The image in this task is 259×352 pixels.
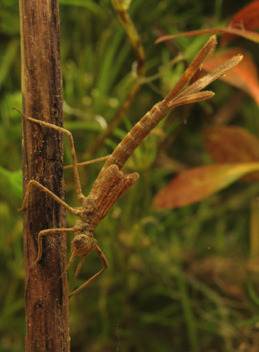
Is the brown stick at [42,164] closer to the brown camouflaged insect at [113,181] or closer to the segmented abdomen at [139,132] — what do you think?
the brown camouflaged insect at [113,181]

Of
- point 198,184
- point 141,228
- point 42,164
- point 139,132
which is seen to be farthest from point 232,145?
point 42,164

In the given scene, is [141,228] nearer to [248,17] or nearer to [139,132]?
[139,132]

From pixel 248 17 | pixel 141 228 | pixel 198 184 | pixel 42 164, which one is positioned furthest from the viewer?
pixel 141 228

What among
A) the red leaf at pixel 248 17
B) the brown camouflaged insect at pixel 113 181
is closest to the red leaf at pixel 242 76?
the red leaf at pixel 248 17

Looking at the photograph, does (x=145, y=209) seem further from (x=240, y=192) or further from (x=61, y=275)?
(x=240, y=192)

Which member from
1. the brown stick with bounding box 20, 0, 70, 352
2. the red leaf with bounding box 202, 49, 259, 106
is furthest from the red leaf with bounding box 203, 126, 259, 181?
the brown stick with bounding box 20, 0, 70, 352

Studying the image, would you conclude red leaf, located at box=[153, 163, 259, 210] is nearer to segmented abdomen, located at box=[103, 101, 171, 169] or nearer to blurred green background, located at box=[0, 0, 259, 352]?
blurred green background, located at box=[0, 0, 259, 352]

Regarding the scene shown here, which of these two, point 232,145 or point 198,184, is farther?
point 232,145
